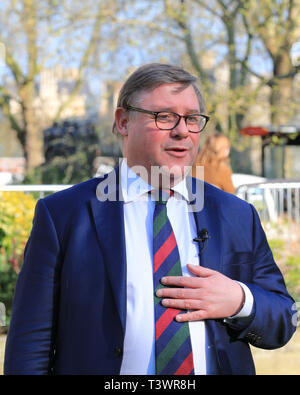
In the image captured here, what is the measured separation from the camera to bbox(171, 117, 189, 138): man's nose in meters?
1.68

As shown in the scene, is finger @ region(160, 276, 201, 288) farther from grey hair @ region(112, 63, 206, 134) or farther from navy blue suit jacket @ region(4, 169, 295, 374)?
grey hair @ region(112, 63, 206, 134)

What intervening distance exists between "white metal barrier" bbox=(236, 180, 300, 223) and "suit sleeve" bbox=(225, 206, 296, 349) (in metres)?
4.10

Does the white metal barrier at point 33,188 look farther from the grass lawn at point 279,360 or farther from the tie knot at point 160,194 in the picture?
the tie knot at point 160,194

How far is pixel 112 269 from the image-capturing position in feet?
5.34

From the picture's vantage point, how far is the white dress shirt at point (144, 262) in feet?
5.31

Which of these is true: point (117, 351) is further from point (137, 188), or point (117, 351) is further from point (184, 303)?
point (137, 188)

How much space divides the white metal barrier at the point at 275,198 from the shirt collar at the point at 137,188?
415cm

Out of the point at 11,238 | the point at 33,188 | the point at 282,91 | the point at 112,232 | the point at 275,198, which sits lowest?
the point at 11,238

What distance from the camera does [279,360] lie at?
5160mm

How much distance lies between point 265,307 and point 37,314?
0.63 meters

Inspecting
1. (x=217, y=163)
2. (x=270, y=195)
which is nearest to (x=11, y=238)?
(x=217, y=163)

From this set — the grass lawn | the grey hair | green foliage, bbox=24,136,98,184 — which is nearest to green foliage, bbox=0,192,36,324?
the grass lawn
